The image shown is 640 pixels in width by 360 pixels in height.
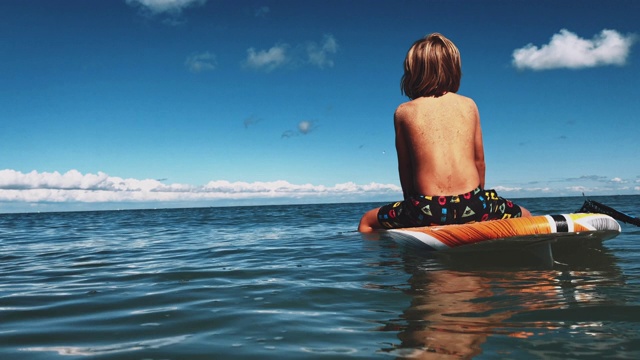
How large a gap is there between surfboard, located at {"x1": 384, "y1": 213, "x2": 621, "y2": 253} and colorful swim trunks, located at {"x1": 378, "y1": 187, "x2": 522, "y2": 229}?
0.20 m

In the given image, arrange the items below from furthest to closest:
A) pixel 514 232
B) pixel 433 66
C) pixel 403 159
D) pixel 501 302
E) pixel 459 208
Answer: pixel 403 159 < pixel 433 66 < pixel 459 208 < pixel 514 232 < pixel 501 302

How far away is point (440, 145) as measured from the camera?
361 cm

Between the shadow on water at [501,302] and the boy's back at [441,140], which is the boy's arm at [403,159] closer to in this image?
the boy's back at [441,140]

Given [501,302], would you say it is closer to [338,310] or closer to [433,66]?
[338,310]

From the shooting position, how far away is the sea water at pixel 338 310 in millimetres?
1835

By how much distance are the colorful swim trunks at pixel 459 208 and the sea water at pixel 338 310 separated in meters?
0.39

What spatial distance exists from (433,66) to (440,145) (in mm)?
703

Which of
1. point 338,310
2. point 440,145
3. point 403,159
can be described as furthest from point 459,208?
point 338,310

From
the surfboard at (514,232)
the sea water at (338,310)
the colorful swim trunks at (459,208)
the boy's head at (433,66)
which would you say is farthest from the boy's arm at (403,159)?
the sea water at (338,310)

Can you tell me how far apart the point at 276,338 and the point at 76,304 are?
66.7 inches

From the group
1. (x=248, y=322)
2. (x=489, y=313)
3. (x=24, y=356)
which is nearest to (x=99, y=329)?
(x=24, y=356)

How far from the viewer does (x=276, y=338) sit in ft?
6.65

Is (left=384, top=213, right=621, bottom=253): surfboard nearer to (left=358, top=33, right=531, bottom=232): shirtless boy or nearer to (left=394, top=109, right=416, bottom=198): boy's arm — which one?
(left=358, top=33, right=531, bottom=232): shirtless boy

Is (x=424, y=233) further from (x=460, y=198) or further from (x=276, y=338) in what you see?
(x=276, y=338)
